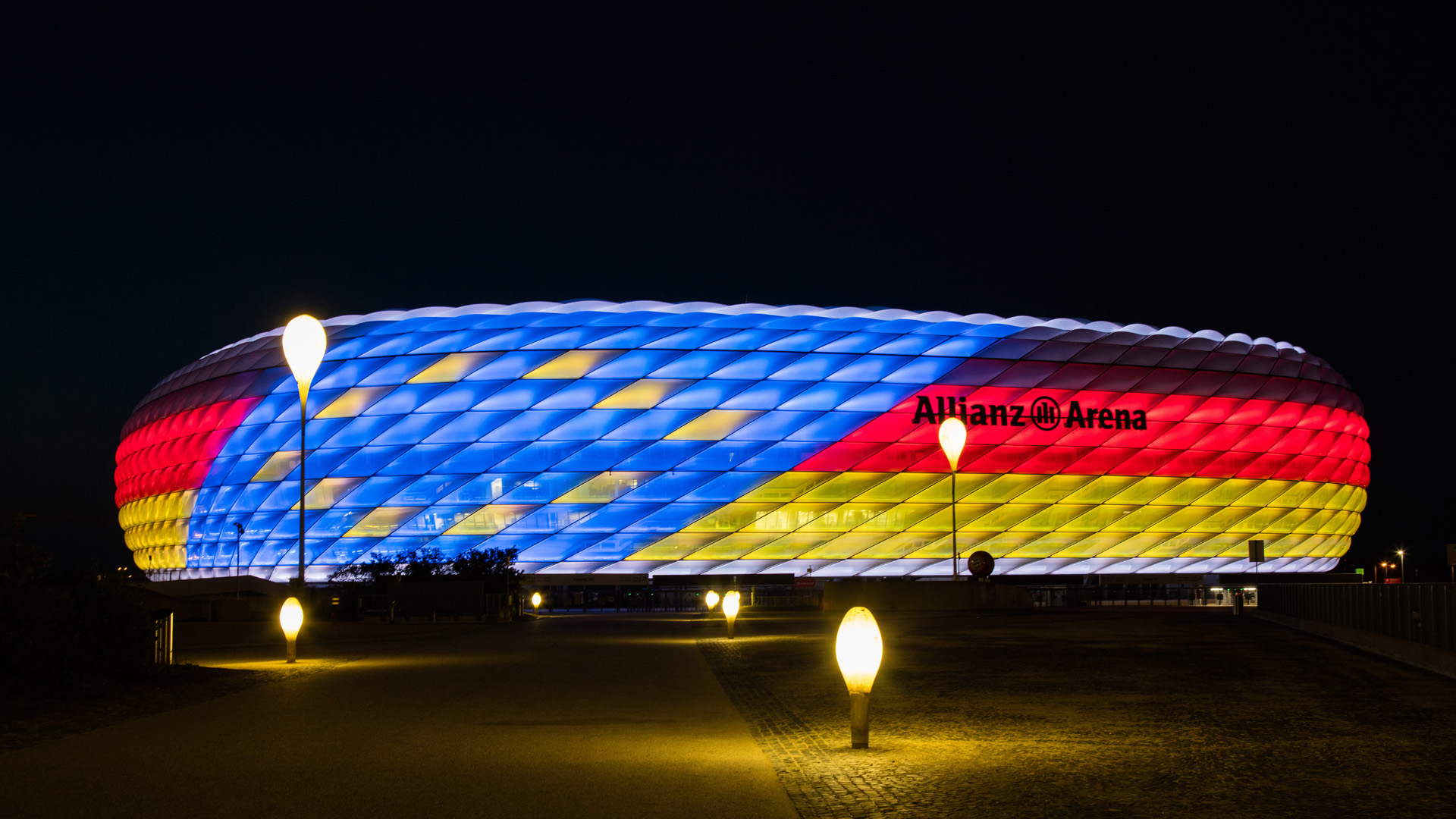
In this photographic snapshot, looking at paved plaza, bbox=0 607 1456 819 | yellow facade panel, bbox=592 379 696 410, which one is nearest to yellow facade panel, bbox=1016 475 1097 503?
yellow facade panel, bbox=592 379 696 410

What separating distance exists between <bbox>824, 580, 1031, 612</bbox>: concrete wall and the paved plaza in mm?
23201

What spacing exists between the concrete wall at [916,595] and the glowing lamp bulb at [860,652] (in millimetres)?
32992

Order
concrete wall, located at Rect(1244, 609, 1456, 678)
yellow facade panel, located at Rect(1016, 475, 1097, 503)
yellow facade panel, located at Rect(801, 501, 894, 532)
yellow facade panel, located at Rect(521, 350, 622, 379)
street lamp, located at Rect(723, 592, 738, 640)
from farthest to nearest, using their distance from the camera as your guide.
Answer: yellow facade panel, located at Rect(1016, 475, 1097, 503), yellow facade panel, located at Rect(801, 501, 894, 532), yellow facade panel, located at Rect(521, 350, 622, 379), street lamp, located at Rect(723, 592, 738, 640), concrete wall, located at Rect(1244, 609, 1456, 678)

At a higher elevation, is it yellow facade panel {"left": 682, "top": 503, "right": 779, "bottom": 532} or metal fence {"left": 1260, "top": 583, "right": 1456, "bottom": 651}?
yellow facade panel {"left": 682, "top": 503, "right": 779, "bottom": 532}

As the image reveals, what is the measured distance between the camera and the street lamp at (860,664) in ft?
32.3

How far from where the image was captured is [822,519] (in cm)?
6031

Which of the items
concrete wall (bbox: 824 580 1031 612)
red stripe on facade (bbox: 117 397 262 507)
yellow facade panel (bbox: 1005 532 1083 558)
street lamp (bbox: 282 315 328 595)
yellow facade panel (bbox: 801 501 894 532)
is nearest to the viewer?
street lamp (bbox: 282 315 328 595)

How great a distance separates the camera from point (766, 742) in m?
10.5

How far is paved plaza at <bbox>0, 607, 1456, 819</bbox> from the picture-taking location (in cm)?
767

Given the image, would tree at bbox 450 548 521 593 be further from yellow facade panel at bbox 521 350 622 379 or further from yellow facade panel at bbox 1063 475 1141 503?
yellow facade panel at bbox 1063 475 1141 503

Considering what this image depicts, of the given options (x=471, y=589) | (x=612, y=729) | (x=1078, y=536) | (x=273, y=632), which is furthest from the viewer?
(x=1078, y=536)

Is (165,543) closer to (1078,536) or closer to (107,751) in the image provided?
(1078,536)

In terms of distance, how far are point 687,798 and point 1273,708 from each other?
6.99 metres

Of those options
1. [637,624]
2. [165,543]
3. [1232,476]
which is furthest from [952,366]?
[165,543]
